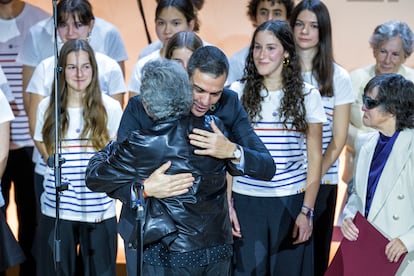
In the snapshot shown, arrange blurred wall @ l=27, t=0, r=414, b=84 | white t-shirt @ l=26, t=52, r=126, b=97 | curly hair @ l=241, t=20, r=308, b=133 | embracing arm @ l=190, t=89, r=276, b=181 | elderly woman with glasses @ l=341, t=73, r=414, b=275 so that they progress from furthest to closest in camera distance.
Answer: blurred wall @ l=27, t=0, r=414, b=84 → white t-shirt @ l=26, t=52, r=126, b=97 → curly hair @ l=241, t=20, r=308, b=133 → elderly woman with glasses @ l=341, t=73, r=414, b=275 → embracing arm @ l=190, t=89, r=276, b=181

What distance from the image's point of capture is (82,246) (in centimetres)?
365

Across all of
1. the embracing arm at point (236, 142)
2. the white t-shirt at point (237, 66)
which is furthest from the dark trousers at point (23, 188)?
the embracing arm at point (236, 142)

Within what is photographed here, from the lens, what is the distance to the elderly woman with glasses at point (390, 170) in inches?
119

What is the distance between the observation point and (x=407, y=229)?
3.04 metres

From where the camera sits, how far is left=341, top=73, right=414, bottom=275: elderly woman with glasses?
9.96ft

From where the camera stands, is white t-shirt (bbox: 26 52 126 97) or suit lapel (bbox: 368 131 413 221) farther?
white t-shirt (bbox: 26 52 126 97)

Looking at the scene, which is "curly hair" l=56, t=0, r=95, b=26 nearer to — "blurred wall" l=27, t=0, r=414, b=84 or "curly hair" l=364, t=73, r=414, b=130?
"blurred wall" l=27, t=0, r=414, b=84

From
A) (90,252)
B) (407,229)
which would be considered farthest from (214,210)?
(90,252)

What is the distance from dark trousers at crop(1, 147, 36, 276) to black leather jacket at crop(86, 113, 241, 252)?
5.78 ft

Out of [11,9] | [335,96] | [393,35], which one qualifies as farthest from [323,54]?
[11,9]

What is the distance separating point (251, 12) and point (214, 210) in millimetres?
2029

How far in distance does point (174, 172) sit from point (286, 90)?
1.04 meters

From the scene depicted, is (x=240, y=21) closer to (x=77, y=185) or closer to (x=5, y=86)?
A: (x=5, y=86)

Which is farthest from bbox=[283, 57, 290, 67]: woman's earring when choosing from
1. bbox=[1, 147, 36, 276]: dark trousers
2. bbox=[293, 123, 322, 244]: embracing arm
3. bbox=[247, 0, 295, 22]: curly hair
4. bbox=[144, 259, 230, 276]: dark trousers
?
bbox=[1, 147, 36, 276]: dark trousers
